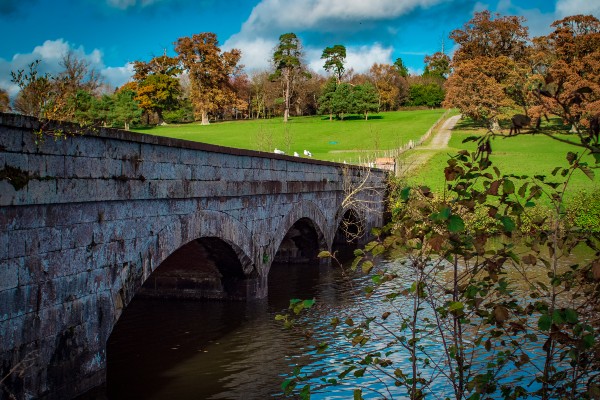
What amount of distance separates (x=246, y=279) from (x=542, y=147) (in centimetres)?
4408

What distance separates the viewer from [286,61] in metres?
78.8

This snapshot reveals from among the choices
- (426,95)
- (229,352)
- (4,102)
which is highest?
(426,95)

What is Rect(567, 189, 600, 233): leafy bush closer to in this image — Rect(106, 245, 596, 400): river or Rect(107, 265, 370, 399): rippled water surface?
Rect(107, 265, 370, 399): rippled water surface

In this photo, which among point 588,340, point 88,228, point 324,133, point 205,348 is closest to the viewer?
point 588,340

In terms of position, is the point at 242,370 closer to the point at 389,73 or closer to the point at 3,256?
the point at 3,256

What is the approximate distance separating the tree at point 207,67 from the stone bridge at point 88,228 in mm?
61786

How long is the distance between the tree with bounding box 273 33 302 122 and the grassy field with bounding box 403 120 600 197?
2602 centimetres

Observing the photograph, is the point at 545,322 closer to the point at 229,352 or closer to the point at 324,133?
the point at 229,352

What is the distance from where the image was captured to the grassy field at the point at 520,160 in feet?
116

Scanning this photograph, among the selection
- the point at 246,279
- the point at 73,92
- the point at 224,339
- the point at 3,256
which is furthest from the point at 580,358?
the point at 246,279

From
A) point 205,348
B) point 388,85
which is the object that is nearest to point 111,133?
point 205,348

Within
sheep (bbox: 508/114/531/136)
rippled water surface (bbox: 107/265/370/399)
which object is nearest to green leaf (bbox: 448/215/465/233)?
sheep (bbox: 508/114/531/136)

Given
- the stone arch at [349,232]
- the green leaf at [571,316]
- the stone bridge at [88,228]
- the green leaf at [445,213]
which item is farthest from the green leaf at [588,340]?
the stone arch at [349,232]

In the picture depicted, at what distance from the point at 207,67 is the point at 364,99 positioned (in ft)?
60.3
